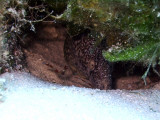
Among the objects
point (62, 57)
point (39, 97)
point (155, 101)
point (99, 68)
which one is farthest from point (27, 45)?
point (155, 101)

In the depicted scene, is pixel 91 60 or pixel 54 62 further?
pixel 54 62

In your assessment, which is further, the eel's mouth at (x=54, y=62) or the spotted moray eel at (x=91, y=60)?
the eel's mouth at (x=54, y=62)

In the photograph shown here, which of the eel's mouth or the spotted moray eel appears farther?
the eel's mouth

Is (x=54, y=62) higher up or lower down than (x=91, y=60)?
lower down
